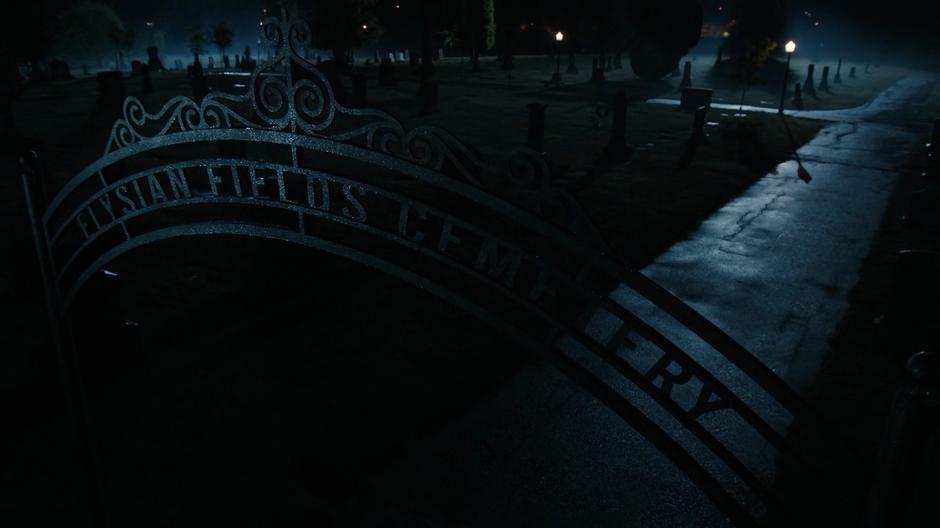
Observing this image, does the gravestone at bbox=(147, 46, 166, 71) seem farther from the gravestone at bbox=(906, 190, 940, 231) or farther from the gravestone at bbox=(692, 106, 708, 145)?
the gravestone at bbox=(906, 190, 940, 231)

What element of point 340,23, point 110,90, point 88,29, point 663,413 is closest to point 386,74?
point 340,23

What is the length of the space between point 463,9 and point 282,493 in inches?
1548

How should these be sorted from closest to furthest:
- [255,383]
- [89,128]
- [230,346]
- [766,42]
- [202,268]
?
1. [255,383]
2. [230,346]
3. [202,268]
4. [89,128]
5. [766,42]

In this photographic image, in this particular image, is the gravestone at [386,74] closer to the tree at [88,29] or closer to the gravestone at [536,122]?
the gravestone at [536,122]

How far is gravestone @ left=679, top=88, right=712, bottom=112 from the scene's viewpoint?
23491mm

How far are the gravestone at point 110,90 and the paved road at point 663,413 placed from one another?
61.7 ft

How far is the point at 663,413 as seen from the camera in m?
5.16

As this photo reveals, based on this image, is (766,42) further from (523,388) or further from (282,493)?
(282,493)

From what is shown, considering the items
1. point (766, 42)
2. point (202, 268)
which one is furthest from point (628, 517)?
point (766, 42)

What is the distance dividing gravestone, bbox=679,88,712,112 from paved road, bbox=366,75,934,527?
42.0ft

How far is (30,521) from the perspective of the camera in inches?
156

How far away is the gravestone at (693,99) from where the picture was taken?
23491 mm

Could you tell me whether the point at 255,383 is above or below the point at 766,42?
below

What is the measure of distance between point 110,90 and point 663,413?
20954 mm
